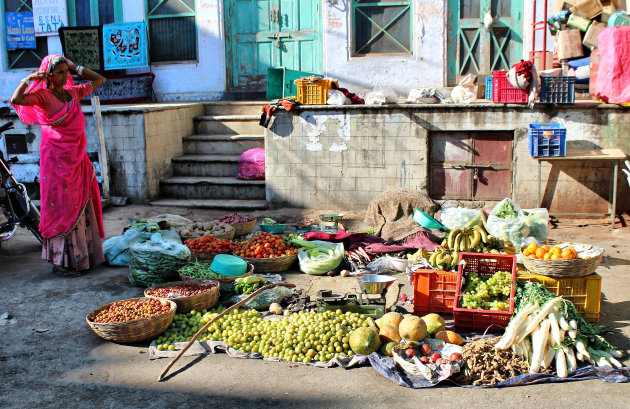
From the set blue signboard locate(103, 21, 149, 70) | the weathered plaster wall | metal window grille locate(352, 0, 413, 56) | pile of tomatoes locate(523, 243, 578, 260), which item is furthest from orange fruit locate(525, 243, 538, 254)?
blue signboard locate(103, 21, 149, 70)

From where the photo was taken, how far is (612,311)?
20.7 feet

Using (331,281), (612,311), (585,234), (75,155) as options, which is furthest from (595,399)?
(75,155)

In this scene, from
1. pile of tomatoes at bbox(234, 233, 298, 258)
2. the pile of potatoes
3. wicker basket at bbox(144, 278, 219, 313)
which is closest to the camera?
wicker basket at bbox(144, 278, 219, 313)

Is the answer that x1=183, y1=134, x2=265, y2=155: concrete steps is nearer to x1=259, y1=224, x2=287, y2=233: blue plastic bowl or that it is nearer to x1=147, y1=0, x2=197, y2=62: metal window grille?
x1=147, y1=0, x2=197, y2=62: metal window grille

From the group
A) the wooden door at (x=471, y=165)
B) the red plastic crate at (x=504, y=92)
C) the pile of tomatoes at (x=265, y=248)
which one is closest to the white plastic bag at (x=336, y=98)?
the wooden door at (x=471, y=165)

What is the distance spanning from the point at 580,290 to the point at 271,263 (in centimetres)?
345

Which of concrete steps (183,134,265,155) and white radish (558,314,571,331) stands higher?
concrete steps (183,134,265,155)

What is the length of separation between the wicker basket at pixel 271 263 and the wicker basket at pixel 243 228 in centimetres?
155

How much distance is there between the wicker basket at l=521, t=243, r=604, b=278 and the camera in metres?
5.84

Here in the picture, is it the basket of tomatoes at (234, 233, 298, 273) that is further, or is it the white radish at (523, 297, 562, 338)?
the basket of tomatoes at (234, 233, 298, 273)

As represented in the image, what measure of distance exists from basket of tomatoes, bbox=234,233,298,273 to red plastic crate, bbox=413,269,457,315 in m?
2.04

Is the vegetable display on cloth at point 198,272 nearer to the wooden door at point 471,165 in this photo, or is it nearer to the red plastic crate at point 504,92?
the wooden door at point 471,165

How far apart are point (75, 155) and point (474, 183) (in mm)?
6104

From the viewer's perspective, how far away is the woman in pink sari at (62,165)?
7191mm
